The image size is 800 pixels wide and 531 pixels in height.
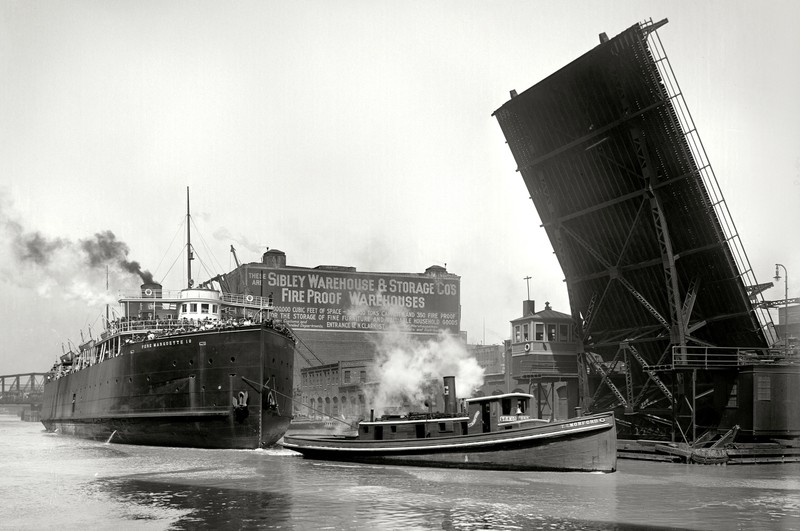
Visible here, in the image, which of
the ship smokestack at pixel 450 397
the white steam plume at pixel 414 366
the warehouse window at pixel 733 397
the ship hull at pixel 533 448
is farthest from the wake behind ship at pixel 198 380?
the warehouse window at pixel 733 397

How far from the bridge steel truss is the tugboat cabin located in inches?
331

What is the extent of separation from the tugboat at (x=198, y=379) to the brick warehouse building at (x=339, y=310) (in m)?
32.0

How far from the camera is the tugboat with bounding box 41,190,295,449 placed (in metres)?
37.9

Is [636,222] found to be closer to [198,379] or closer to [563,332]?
[563,332]

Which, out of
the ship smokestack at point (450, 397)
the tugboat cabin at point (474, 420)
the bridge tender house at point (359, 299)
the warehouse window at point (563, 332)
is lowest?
the tugboat cabin at point (474, 420)

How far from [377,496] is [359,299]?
6152 centimetres

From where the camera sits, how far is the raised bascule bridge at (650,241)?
33.3 metres

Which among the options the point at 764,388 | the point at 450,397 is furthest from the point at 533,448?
the point at 764,388

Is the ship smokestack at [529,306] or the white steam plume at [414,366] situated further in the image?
the ship smokestack at [529,306]

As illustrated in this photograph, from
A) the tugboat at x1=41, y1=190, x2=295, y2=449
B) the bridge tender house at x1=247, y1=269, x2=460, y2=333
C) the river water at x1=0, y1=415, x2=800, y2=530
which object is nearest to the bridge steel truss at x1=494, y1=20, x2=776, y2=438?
the river water at x1=0, y1=415, x2=800, y2=530

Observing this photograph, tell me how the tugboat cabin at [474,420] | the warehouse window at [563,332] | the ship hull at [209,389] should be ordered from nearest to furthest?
1. the tugboat cabin at [474,420]
2. the ship hull at [209,389]
3. the warehouse window at [563,332]

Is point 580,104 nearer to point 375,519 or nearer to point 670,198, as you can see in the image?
point 670,198

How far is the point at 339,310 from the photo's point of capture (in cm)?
8294

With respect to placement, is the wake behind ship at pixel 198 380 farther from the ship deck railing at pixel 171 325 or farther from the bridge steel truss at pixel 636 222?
the bridge steel truss at pixel 636 222
